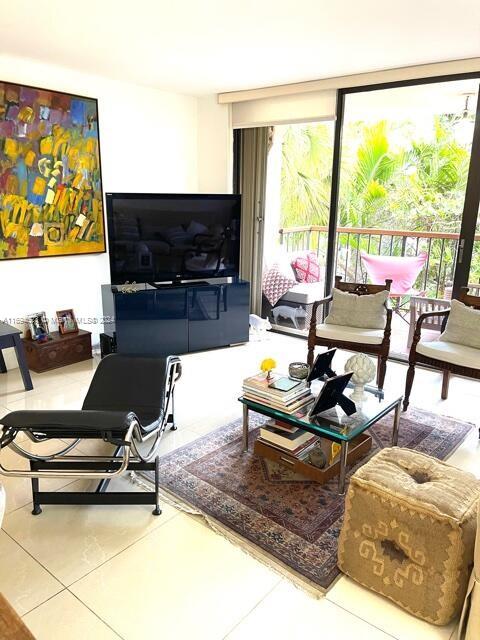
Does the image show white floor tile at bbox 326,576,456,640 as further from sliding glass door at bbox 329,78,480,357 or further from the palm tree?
the palm tree

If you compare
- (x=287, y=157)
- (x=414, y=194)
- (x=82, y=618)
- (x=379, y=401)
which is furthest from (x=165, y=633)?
(x=287, y=157)

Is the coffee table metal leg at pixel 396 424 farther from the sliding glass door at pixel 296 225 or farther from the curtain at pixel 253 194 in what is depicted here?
the curtain at pixel 253 194

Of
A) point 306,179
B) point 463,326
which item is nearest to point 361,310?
point 463,326

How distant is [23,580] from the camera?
1805mm

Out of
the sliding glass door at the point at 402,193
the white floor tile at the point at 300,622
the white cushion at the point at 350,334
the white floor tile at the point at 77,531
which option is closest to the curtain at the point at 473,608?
the white floor tile at the point at 300,622

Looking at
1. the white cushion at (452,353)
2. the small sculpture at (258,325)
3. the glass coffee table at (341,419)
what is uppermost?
the white cushion at (452,353)

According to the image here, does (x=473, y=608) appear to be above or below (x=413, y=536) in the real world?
below

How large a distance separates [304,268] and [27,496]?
368cm

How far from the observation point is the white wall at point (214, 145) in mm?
4844

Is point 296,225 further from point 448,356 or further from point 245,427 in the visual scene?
point 245,427

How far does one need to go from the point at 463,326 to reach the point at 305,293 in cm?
203

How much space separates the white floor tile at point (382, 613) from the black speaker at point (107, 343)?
9.06 feet

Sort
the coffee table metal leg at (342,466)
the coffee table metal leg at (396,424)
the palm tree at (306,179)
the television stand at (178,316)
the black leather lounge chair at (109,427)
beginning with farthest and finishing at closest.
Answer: the palm tree at (306,179)
the television stand at (178,316)
the coffee table metal leg at (396,424)
the coffee table metal leg at (342,466)
the black leather lounge chair at (109,427)

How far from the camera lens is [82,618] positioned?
1.65 metres
